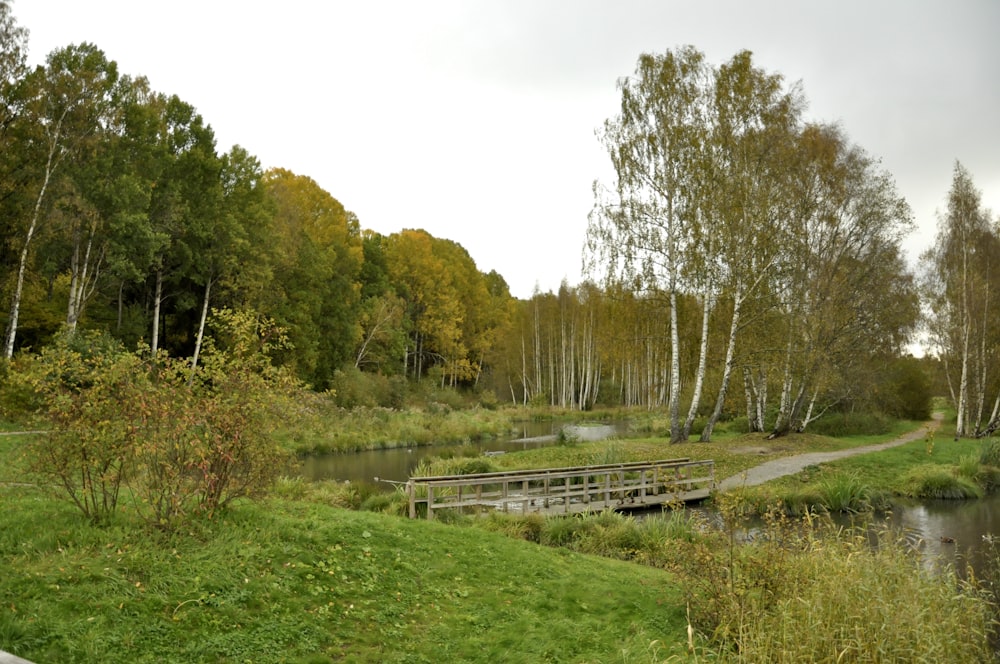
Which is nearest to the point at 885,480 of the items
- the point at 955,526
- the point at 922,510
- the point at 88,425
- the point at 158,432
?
the point at 922,510

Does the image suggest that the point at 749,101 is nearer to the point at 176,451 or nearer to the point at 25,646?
the point at 176,451

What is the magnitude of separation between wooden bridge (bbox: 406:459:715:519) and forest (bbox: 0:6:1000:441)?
501cm

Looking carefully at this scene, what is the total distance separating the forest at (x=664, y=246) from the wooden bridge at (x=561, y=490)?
5.01 meters

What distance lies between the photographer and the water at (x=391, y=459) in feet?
73.7

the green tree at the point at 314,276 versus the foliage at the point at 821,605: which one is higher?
the green tree at the point at 314,276

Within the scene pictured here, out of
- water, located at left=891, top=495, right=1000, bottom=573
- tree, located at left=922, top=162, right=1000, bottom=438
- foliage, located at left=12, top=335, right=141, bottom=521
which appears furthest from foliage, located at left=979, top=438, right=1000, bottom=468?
foliage, located at left=12, top=335, right=141, bottom=521

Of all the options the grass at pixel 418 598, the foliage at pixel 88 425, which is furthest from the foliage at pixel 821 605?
the foliage at pixel 88 425

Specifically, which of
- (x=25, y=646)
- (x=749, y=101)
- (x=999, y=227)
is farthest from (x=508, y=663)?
(x=999, y=227)

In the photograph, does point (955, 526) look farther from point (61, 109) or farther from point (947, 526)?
point (61, 109)

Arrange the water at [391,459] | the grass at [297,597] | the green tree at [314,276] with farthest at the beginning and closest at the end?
the green tree at [314,276]
the water at [391,459]
the grass at [297,597]

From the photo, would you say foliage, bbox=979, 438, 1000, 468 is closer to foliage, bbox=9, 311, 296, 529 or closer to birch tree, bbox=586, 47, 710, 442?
birch tree, bbox=586, 47, 710, 442

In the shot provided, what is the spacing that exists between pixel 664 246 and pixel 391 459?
1295 cm

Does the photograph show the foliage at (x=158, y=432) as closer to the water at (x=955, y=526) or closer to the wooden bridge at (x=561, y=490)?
the wooden bridge at (x=561, y=490)

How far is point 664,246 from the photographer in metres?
25.1
